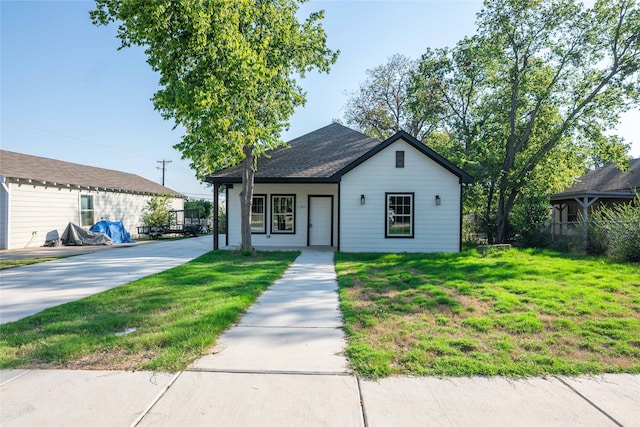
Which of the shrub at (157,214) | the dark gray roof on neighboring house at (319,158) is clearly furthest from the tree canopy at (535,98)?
the shrub at (157,214)

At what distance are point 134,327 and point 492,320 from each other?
4758 mm

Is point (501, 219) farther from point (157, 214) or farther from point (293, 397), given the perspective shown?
point (157, 214)

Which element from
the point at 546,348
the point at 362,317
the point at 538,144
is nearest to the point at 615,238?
the point at 538,144

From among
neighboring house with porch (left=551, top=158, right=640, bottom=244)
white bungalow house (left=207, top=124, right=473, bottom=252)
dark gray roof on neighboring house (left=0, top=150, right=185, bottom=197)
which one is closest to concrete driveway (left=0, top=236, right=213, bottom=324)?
white bungalow house (left=207, top=124, right=473, bottom=252)

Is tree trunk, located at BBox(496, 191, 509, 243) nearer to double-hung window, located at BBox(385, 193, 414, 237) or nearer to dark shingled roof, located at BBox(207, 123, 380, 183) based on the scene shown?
double-hung window, located at BBox(385, 193, 414, 237)

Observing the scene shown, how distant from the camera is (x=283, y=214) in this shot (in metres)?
14.6

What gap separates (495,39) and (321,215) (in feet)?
35.9

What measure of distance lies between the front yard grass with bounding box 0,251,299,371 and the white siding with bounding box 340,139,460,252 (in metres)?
6.16

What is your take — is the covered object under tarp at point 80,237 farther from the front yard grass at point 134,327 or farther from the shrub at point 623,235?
the shrub at point 623,235

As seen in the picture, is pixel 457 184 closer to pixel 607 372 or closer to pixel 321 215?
pixel 321 215

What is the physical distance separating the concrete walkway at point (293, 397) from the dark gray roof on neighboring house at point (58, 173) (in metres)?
15.1

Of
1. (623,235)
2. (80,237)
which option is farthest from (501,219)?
(80,237)

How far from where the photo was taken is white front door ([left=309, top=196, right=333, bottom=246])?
14.5 m

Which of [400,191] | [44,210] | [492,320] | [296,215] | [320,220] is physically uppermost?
[400,191]
